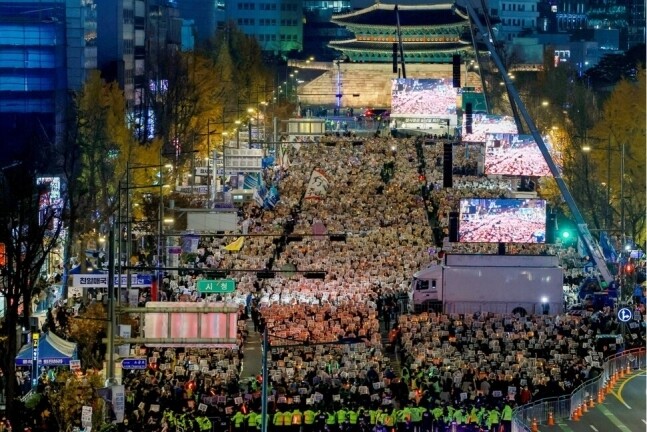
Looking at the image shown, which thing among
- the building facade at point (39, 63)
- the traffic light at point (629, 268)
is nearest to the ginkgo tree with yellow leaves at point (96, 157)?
the building facade at point (39, 63)

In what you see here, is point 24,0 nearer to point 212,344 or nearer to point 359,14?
point 212,344

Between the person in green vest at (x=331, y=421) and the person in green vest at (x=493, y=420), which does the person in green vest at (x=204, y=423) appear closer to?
the person in green vest at (x=331, y=421)

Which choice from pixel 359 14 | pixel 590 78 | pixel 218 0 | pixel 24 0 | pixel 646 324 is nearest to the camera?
pixel 646 324

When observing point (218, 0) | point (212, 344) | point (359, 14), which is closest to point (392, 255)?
point (212, 344)

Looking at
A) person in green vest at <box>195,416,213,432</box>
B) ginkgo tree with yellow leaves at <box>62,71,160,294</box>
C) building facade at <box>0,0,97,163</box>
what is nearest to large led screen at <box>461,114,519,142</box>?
ginkgo tree with yellow leaves at <box>62,71,160,294</box>

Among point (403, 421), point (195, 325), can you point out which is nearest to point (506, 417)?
point (403, 421)

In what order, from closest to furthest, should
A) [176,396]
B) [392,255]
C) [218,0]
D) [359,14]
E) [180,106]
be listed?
[176,396]
[392,255]
[180,106]
[359,14]
[218,0]

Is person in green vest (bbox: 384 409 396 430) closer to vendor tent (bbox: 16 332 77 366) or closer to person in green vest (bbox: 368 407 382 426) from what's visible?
person in green vest (bbox: 368 407 382 426)
